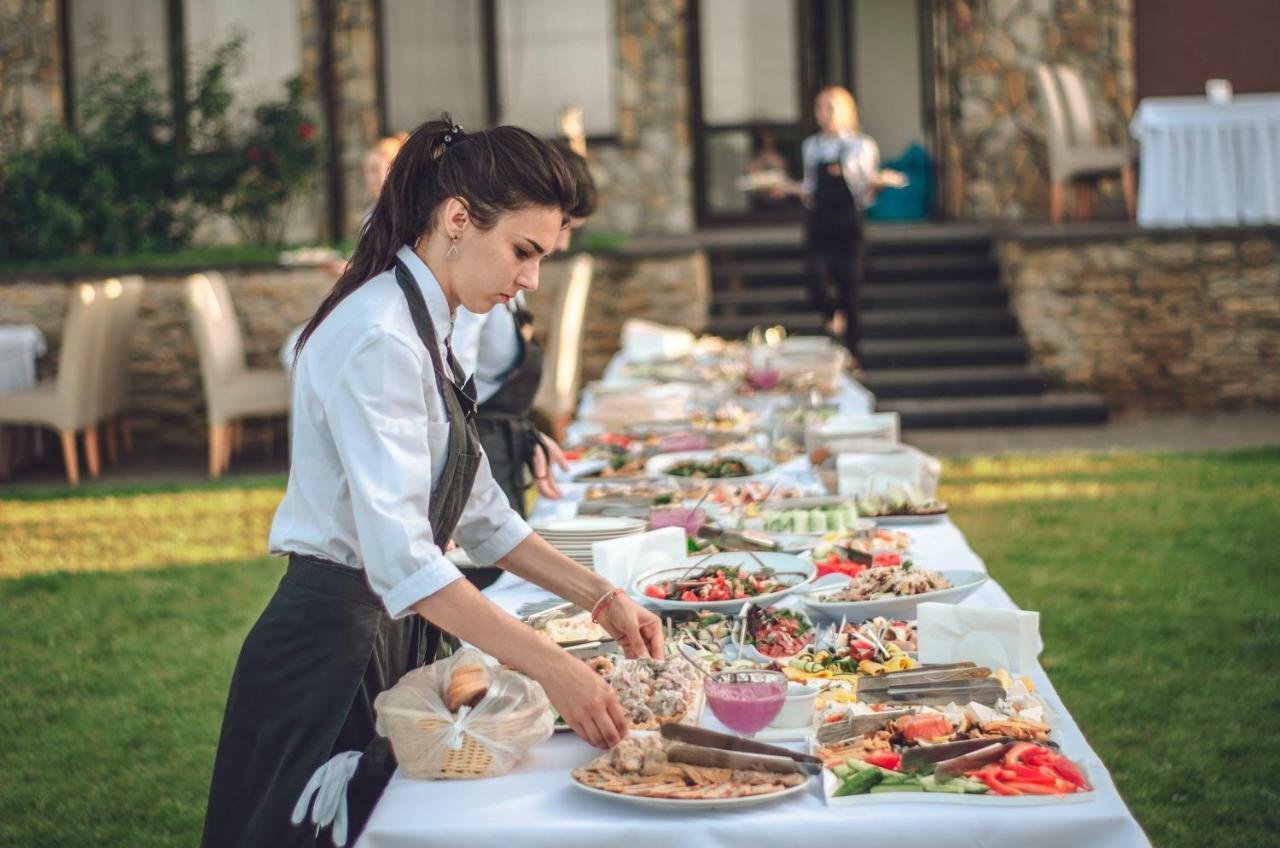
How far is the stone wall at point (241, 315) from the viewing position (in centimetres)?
1020

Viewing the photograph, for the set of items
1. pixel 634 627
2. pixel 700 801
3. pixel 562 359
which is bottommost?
pixel 700 801

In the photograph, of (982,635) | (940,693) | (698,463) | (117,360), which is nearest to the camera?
(940,693)

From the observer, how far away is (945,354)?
10680 mm

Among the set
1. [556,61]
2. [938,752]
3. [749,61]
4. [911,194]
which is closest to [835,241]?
[749,61]

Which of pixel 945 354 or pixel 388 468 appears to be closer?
pixel 388 468

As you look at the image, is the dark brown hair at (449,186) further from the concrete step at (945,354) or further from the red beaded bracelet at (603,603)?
the concrete step at (945,354)

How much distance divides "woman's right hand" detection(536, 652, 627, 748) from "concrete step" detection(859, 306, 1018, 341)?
9089 millimetres

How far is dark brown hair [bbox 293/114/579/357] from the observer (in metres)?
2.08

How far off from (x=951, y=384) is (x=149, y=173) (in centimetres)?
607

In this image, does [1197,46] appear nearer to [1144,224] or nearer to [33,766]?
[1144,224]

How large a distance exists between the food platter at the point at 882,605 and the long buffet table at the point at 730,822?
63cm

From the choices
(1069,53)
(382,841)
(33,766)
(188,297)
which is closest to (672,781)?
(382,841)

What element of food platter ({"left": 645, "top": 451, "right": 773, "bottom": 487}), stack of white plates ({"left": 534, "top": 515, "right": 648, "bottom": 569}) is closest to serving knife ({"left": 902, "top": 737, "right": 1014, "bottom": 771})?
stack of white plates ({"left": 534, "top": 515, "right": 648, "bottom": 569})

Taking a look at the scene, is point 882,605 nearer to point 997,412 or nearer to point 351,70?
point 997,412
